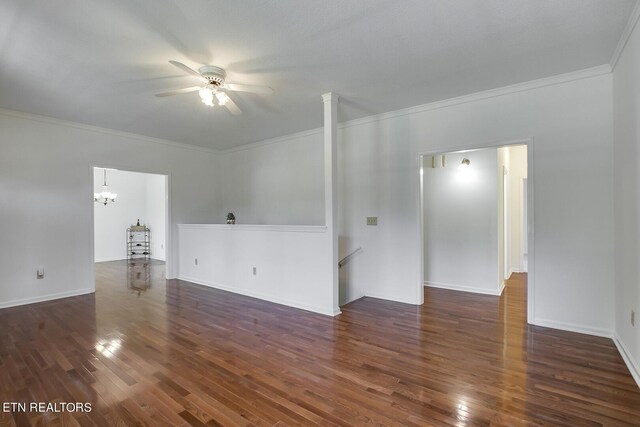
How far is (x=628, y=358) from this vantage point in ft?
8.32

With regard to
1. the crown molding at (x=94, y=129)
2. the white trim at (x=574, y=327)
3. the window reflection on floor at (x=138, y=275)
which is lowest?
the window reflection on floor at (x=138, y=275)

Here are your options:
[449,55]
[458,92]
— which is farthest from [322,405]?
[458,92]

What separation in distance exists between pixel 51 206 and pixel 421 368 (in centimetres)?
549

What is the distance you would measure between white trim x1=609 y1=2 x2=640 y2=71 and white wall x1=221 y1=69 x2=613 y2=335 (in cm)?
22

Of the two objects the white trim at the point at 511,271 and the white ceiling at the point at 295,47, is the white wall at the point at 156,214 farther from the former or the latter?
the white trim at the point at 511,271

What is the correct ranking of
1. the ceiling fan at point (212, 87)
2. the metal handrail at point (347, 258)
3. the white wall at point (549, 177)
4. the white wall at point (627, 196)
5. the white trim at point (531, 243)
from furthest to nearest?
the metal handrail at point (347, 258)
the white trim at point (531, 243)
the white wall at point (549, 177)
the ceiling fan at point (212, 87)
the white wall at point (627, 196)

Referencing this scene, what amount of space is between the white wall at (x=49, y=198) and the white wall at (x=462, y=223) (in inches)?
213

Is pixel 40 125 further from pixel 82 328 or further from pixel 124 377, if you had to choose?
pixel 124 377

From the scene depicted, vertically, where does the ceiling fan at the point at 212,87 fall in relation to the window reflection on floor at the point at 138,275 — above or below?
above

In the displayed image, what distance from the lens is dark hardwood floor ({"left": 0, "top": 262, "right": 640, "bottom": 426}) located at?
77.2 inches

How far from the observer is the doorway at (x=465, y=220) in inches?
190

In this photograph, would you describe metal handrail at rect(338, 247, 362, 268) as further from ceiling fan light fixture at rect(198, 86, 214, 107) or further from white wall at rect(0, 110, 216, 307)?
white wall at rect(0, 110, 216, 307)

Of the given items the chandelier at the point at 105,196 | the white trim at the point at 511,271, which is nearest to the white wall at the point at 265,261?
the chandelier at the point at 105,196

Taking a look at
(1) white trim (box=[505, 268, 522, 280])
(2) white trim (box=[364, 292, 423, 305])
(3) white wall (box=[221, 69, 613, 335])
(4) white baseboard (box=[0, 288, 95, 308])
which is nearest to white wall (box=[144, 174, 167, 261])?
(4) white baseboard (box=[0, 288, 95, 308])
